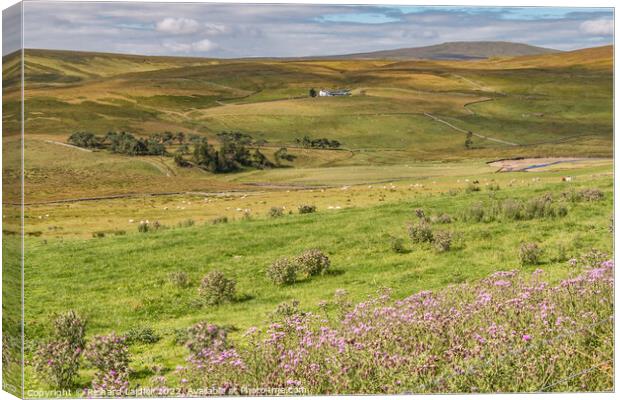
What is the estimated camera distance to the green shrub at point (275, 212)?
1671cm

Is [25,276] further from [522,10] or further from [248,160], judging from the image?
[522,10]

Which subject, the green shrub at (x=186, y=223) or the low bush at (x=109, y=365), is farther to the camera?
the green shrub at (x=186, y=223)

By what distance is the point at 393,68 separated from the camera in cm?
1644

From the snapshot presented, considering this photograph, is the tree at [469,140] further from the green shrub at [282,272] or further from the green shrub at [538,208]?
the green shrub at [282,272]

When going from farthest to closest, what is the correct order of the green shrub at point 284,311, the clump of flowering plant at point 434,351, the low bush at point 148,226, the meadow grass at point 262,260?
the low bush at point 148,226 → the green shrub at point 284,311 → the meadow grass at point 262,260 → the clump of flowering plant at point 434,351

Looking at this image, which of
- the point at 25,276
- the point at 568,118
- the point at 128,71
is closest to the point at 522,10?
the point at 568,118

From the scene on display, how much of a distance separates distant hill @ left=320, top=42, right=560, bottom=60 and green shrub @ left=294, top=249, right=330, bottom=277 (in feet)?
11.0

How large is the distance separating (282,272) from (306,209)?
7.88 feet

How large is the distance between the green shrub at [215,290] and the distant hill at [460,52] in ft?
13.9

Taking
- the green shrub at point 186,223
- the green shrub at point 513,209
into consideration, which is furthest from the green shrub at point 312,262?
the green shrub at point 513,209

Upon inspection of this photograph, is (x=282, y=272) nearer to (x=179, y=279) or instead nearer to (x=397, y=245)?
(x=179, y=279)

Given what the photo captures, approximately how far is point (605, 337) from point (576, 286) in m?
0.89

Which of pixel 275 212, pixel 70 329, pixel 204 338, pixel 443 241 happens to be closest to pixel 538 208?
pixel 443 241

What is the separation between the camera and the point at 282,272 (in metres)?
15.2
